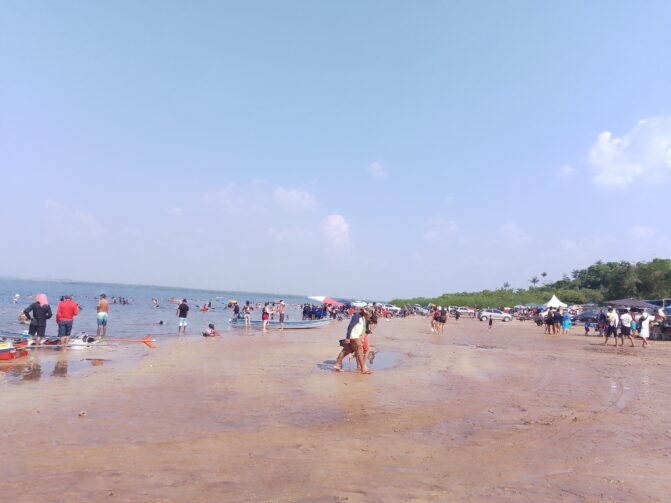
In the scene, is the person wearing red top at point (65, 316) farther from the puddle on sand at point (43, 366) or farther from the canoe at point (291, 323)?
the canoe at point (291, 323)

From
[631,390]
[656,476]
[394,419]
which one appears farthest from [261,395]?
[631,390]

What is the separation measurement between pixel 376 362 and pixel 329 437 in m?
7.80

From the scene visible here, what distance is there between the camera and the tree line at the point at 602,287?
203ft

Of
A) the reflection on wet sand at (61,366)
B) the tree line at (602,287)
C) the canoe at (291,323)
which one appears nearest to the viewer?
the reflection on wet sand at (61,366)

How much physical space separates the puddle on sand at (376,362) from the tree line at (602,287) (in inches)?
2259

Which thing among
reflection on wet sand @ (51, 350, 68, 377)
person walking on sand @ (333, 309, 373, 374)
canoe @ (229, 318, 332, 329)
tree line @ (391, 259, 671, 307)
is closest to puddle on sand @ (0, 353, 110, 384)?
reflection on wet sand @ (51, 350, 68, 377)

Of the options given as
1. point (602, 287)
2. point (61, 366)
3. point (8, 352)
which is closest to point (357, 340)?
point (61, 366)

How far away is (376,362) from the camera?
13977 mm

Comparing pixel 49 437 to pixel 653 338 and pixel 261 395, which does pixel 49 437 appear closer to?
pixel 261 395

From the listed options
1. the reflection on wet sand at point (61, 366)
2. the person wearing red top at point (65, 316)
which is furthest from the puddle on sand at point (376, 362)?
the person wearing red top at point (65, 316)

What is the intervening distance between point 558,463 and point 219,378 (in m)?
7.22

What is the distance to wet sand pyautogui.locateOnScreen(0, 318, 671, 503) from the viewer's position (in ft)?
15.1

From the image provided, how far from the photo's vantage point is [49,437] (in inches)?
233

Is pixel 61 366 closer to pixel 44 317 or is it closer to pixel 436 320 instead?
pixel 44 317
